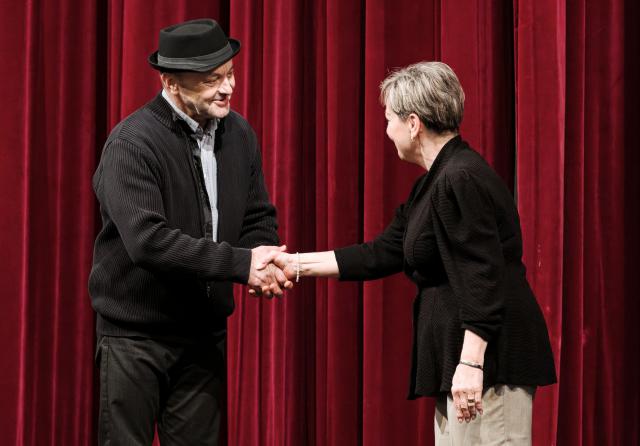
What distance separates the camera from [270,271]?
245 centimetres

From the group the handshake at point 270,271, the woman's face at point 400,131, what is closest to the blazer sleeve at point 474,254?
the woman's face at point 400,131

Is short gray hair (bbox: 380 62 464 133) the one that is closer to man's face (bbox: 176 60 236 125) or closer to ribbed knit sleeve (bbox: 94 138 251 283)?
man's face (bbox: 176 60 236 125)

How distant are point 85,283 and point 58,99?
656mm

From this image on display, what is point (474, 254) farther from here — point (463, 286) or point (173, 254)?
point (173, 254)

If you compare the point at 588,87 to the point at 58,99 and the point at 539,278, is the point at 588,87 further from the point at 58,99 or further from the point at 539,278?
the point at 58,99

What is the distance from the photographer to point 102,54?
11.4 feet

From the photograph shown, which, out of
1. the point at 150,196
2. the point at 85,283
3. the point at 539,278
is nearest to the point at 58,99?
the point at 85,283

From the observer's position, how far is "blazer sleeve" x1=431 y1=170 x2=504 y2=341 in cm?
204

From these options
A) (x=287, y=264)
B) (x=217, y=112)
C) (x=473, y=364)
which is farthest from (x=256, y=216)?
(x=473, y=364)

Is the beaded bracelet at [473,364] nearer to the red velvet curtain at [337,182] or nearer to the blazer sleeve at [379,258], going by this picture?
the blazer sleeve at [379,258]

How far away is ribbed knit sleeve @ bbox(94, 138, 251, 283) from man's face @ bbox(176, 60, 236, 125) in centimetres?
20

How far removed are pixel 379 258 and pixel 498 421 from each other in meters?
0.65

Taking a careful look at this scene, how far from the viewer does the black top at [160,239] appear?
217 cm

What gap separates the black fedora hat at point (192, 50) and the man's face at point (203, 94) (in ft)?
0.08
